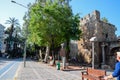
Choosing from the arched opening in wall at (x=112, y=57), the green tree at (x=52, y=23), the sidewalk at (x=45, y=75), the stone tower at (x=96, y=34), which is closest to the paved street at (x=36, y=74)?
the sidewalk at (x=45, y=75)

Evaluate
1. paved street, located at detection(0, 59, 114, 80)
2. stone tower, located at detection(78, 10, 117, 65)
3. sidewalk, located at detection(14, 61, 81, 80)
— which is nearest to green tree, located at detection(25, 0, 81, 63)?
→ stone tower, located at detection(78, 10, 117, 65)

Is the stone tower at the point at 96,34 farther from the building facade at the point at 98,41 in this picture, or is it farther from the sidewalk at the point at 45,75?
the sidewalk at the point at 45,75

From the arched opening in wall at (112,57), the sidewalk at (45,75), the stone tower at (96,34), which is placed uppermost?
the stone tower at (96,34)

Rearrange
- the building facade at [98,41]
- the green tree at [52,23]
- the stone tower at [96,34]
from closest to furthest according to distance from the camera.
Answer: the green tree at [52,23] → the building facade at [98,41] → the stone tower at [96,34]

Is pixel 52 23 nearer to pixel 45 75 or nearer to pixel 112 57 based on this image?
pixel 112 57

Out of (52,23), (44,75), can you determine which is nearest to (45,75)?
(44,75)

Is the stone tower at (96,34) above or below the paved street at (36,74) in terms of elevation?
above

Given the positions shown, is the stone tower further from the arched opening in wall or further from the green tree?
the green tree

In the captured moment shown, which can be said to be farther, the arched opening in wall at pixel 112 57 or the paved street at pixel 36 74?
the arched opening in wall at pixel 112 57

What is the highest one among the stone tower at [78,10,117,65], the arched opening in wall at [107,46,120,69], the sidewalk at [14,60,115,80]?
the stone tower at [78,10,117,65]

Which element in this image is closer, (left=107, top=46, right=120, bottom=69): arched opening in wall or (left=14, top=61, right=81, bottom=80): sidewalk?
(left=14, top=61, right=81, bottom=80): sidewalk

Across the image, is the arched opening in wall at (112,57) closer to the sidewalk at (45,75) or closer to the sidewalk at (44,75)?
the sidewalk at (45,75)

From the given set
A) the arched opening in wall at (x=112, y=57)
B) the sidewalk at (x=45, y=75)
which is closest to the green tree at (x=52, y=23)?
the arched opening in wall at (x=112, y=57)

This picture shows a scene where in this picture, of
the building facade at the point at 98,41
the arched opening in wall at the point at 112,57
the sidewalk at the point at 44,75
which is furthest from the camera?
the building facade at the point at 98,41
